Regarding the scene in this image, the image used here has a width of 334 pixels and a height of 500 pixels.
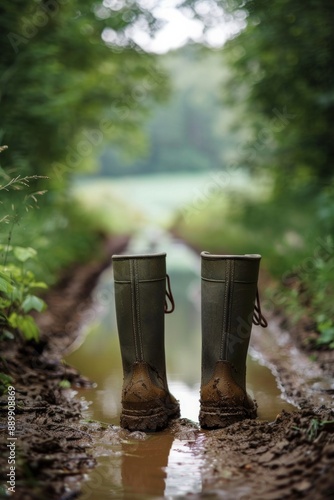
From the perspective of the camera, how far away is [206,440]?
277cm

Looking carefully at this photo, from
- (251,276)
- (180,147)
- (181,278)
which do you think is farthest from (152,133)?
(251,276)

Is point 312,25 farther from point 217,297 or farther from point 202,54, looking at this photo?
point 202,54

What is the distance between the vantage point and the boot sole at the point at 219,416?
116 inches

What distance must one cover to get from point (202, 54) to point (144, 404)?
1197 cm

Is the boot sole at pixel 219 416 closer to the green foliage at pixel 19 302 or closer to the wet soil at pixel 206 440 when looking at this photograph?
the wet soil at pixel 206 440

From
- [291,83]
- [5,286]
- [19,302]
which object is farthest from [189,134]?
[5,286]

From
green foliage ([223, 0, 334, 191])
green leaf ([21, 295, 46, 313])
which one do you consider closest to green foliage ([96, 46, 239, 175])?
green foliage ([223, 0, 334, 191])

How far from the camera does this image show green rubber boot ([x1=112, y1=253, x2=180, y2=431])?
2953mm

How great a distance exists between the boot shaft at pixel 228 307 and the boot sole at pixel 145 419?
28cm

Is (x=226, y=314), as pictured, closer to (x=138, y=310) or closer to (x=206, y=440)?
(x=138, y=310)

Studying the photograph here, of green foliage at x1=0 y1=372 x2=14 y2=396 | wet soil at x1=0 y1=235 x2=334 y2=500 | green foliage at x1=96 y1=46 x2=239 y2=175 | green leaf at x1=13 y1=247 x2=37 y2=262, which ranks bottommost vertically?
wet soil at x1=0 y1=235 x2=334 y2=500

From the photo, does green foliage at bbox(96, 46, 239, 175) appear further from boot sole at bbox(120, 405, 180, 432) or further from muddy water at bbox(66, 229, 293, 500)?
boot sole at bbox(120, 405, 180, 432)

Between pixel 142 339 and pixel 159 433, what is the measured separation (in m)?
0.46

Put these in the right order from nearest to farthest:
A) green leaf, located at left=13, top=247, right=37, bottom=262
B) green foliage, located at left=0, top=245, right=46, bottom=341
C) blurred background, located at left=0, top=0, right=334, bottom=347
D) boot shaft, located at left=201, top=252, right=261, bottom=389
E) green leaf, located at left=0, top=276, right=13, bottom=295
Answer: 1. green leaf, located at left=0, top=276, right=13, bottom=295
2. boot shaft, located at left=201, top=252, right=261, bottom=389
3. green foliage, located at left=0, top=245, right=46, bottom=341
4. green leaf, located at left=13, top=247, right=37, bottom=262
5. blurred background, located at left=0, top=0, right=334, bottom=347
